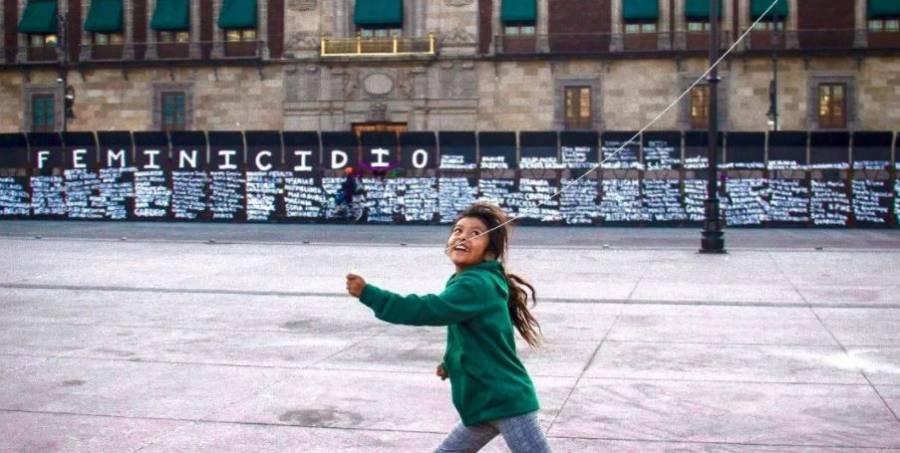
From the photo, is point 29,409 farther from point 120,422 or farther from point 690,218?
point 690,218

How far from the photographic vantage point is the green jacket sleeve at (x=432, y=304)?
3.97 meters

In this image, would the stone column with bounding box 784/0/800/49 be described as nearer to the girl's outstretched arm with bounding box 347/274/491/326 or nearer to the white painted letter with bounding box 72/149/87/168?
the white painted letter with bounding box 72/149/87/168

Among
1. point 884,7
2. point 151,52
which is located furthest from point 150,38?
point 884,7

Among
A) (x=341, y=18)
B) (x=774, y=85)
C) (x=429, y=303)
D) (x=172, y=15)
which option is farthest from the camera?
(x=172, y=15)

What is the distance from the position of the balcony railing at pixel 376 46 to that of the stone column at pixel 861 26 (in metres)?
14.9

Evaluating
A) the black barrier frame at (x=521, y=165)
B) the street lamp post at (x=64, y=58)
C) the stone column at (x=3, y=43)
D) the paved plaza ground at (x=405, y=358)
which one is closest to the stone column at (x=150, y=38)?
the street lamp post at (x=64, y=58)

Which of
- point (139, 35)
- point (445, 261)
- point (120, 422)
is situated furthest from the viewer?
point (139, 35)

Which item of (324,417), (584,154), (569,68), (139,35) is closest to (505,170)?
(584,154)

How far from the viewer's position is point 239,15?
4134 centimetres

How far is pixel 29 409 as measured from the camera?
696 centimetres

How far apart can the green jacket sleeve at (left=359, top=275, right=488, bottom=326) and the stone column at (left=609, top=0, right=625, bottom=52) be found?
36.1m

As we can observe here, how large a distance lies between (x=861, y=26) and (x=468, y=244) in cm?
3742

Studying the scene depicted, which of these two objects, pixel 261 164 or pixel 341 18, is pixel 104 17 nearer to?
pixel 341 18

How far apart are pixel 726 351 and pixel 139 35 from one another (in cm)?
3770
